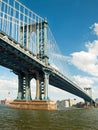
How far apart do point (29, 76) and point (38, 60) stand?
15.4 metres

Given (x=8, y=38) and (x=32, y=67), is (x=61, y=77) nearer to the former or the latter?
(x=32, y=67)

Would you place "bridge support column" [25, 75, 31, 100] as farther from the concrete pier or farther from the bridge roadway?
the concrete pier

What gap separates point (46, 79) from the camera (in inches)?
3187

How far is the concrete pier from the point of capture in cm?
7344

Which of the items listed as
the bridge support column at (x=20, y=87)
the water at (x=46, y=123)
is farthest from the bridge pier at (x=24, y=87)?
the water at (x=46, y=123)

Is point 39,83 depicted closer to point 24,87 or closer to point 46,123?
point 24,87

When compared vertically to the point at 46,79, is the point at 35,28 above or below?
above

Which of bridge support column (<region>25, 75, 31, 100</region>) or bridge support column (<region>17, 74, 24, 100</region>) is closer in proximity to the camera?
bridge support column (<region>25, 75, 31, 100</region>)

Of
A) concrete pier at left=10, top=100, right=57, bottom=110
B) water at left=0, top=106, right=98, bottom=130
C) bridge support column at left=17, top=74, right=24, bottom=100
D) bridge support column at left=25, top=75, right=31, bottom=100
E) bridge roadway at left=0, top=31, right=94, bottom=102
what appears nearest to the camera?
water at left=0, top=106, right=98, bottom=130

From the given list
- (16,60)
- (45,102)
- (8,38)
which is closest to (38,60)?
(16,60)

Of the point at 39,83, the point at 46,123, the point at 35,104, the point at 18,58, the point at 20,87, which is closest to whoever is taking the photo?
the point at 46,123

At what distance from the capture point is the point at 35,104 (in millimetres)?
77062

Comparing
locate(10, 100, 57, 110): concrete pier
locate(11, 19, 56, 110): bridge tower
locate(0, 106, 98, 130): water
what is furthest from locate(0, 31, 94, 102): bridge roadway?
locate(0, 106, 98, 130): water

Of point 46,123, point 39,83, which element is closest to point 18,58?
point 39,83
